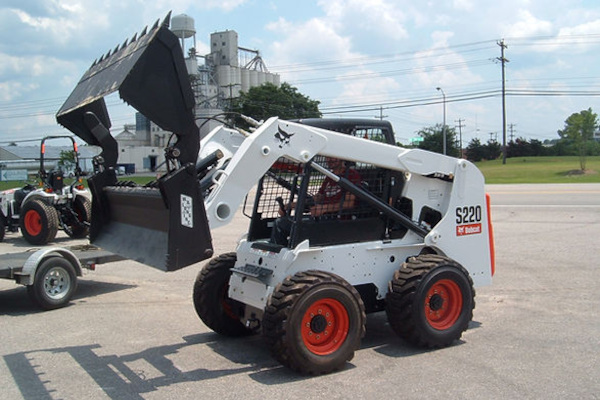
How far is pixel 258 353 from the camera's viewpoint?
6.11m

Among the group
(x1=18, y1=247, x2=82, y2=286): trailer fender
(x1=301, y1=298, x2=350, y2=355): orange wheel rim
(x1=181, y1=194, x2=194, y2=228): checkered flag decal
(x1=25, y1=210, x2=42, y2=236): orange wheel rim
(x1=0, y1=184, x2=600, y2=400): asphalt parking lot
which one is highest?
(x1=181, y1=194, x2=194, y2=228): checkered flag decal

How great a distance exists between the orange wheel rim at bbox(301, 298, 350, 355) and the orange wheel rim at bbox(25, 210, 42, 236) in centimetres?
1140

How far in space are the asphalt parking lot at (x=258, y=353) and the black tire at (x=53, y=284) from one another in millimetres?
189

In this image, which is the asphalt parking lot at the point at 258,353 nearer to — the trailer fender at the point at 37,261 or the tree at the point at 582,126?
the trailer fender at the point at 37,261

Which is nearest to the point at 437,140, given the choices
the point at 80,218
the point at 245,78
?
the point at 245,78

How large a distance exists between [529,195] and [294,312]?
22107mm

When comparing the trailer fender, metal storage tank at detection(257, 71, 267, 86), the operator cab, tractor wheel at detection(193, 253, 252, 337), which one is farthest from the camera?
metal storage tank at detection(257, 71, 267, 86)

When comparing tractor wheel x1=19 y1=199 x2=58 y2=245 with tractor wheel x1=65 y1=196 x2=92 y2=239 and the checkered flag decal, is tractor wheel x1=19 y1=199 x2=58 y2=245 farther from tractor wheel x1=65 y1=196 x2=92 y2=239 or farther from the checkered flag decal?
the checkered flag decal

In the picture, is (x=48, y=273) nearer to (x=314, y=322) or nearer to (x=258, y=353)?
(x=258, y=353)

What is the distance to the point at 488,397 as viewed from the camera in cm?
478

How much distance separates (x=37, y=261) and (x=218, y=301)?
116 inches

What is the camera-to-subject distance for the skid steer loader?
5027 millimetres

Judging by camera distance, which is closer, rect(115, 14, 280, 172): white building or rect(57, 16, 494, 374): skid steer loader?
rect(57, 16, 494, 374): skid steer loader

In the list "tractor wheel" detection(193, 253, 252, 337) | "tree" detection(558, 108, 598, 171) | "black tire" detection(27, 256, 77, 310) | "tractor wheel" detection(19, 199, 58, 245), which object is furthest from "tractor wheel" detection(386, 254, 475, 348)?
"tree" detection(558, 108, 598, 171)
